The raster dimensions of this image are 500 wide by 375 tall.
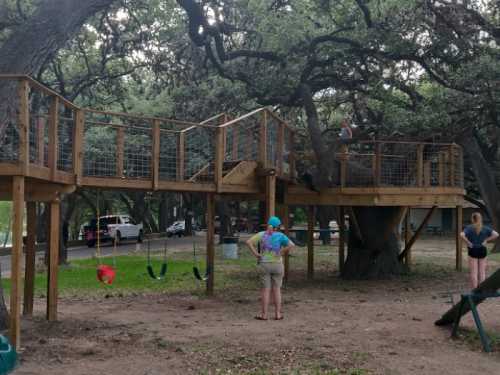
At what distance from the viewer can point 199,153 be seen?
18.1 metres

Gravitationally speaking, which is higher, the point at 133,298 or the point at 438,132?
the point at 438,132

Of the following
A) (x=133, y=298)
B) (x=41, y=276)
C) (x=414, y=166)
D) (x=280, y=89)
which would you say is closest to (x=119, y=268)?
(x=41, y=276)

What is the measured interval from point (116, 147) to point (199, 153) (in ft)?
22.4

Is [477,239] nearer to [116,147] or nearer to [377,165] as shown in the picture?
[377,165]

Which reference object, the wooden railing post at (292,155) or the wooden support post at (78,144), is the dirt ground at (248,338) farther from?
the wooden railing post at (292,155)

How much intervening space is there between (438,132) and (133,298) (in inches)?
334

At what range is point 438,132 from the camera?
15.3 m

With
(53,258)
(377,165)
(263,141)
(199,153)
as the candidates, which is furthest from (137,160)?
(199,153)

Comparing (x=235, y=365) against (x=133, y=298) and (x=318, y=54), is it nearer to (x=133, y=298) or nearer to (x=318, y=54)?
(x=133, y=298)

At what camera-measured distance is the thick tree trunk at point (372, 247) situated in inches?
669

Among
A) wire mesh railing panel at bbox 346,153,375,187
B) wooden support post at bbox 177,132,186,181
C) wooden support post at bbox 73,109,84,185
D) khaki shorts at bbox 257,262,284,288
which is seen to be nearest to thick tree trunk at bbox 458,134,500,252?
wire mesh railing panel at bbox 346,153,375,187

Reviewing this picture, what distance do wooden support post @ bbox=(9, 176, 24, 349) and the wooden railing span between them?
264mm

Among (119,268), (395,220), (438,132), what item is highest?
(438,132)

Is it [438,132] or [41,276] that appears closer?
[438,132]
